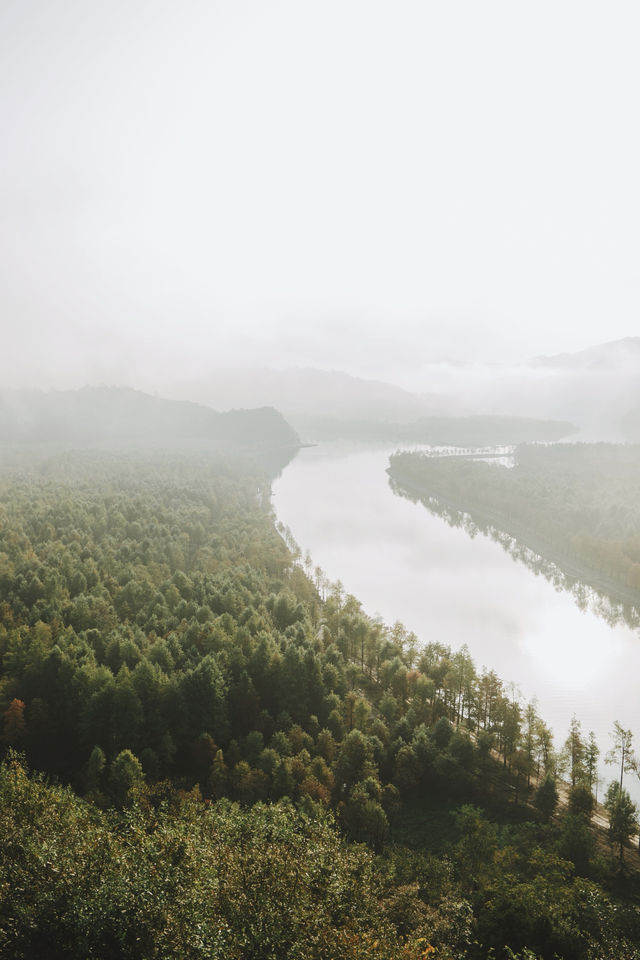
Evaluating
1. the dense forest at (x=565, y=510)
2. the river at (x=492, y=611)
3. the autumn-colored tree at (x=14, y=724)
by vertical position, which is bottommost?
the river at (x=492, y=611)

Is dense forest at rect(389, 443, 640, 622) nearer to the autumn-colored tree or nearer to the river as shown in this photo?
the river

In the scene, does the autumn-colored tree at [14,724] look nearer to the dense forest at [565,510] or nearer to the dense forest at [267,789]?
the dense forest at [267,789]

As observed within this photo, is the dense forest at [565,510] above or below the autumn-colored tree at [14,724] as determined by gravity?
above

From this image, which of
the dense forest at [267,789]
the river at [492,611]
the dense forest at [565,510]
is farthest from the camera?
the dense forest at [565,510]

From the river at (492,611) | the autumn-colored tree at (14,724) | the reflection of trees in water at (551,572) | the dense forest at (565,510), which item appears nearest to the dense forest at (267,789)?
the autumn-colored tree at (14,724)

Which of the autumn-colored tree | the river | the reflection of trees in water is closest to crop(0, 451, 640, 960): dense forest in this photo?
the autumn-colored tree

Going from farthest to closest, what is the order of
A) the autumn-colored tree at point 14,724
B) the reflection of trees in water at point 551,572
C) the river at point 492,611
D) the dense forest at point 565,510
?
the dense forest at point 565,510, the reflection of trees in water at point 551,572, the river at point 492,611, the autumn-colored tree at point 14,724

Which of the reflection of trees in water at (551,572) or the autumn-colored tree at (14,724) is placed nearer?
the autumn-colored tree at (14,724)
